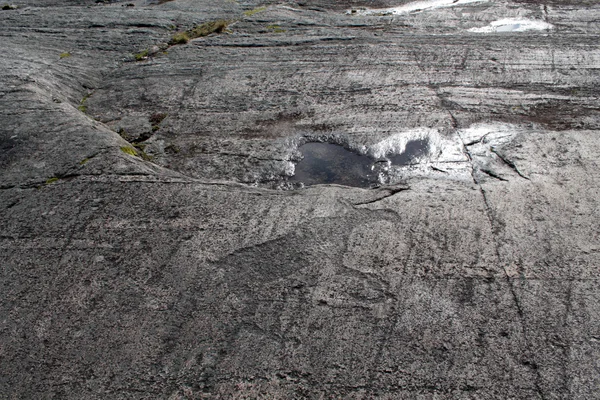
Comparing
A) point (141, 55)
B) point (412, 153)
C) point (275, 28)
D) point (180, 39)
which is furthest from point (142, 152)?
point (275, 28)

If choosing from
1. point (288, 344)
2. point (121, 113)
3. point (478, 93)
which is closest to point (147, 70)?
point (121, 113)

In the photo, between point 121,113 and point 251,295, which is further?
point 121,113

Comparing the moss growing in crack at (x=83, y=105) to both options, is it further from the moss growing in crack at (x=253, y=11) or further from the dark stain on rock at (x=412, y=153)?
the dark stain on rock at (x=412, y=153)

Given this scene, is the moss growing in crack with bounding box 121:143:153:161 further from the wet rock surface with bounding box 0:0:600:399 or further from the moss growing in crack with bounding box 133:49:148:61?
the moss growing in crack with bounding box 133:49:148:61

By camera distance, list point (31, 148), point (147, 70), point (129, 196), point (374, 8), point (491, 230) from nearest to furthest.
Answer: point (491, 230), point (129, 196), point (31, 148), point (147, 70), point (374, 8)

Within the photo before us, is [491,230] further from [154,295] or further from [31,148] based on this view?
[31,148]

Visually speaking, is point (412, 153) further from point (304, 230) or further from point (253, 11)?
point (253, 11)
